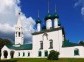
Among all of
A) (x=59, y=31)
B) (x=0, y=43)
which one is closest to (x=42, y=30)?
(x=59, y=31)

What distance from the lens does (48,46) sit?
65000 millimetres

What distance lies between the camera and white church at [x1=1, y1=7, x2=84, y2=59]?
60.0 meters

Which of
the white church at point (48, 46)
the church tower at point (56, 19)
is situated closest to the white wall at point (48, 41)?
the white church at point (48, 46)

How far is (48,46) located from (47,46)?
370mm

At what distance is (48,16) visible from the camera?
66312 millimetres

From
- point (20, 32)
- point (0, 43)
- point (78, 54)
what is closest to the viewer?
point (78, 54)

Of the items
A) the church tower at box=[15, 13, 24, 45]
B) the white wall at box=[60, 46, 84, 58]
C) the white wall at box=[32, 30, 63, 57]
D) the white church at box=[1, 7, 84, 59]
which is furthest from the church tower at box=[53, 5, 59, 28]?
the church tower at box=[15, 13, 24, 45]

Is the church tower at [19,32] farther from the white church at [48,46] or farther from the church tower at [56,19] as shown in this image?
the church tower at [56,19]

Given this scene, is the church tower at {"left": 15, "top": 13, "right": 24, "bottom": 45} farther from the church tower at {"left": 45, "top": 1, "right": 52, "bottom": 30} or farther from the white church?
the church tower at {"left": 45, "top": 1, "right": 52, "bottom": 30}

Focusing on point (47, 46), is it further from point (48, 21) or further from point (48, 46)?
→ point (48, 21)

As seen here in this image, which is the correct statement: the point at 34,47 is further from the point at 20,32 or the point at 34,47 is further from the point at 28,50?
the point at 20,32

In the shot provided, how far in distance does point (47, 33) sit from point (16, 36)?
17.2 m

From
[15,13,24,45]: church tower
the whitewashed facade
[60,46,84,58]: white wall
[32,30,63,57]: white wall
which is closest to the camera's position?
[60,46,84,58]: white wall

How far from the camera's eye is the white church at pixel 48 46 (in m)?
60.0
